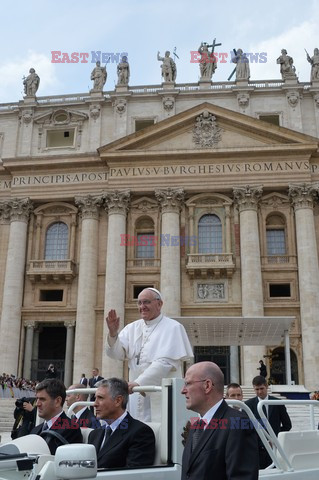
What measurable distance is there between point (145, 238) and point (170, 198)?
3095 mm

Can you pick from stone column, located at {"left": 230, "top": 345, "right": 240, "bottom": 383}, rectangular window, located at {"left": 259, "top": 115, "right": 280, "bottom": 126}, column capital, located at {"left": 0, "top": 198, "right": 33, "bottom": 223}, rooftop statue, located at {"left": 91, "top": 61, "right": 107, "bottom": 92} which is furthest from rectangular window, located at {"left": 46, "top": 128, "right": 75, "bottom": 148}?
stone column, located at {"left": 230, "top": 345, "right": 240, "bottom": 383}

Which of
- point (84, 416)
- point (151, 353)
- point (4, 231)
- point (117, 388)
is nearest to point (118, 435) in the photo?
point (117, 388)

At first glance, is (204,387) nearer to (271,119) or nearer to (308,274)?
(308,274)

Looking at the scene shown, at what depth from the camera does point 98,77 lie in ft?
124

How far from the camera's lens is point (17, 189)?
3544cm

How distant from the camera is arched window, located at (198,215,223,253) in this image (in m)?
33.7

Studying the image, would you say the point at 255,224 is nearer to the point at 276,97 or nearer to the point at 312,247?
the point at 312,247

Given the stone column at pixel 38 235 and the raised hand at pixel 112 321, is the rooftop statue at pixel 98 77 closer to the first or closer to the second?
the stone column at pixel 38 235

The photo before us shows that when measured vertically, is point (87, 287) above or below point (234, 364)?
above

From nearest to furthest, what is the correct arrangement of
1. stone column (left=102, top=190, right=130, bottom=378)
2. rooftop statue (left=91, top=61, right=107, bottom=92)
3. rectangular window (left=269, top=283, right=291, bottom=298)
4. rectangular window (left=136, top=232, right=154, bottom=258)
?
stone column (left=102, top=190, right=130, bottom=378), rectangular window (left=269, top=283, right=291, bottom=298), rectangular window (left=136, top=232, right=154, bottom=258), rooftop statue (left=91, top=61, right=107, bottom=92)

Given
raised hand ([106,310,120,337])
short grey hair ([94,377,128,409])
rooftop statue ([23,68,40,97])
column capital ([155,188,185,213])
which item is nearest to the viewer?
short grey hair ([94,377,128,409])

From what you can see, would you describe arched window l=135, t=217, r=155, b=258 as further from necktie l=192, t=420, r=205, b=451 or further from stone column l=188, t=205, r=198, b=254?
necktie l=192, t=420, r=205, b=451

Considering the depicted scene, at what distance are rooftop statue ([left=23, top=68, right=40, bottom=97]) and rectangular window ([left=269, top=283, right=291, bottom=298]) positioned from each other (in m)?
21.1

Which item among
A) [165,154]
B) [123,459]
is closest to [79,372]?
[165,154]
